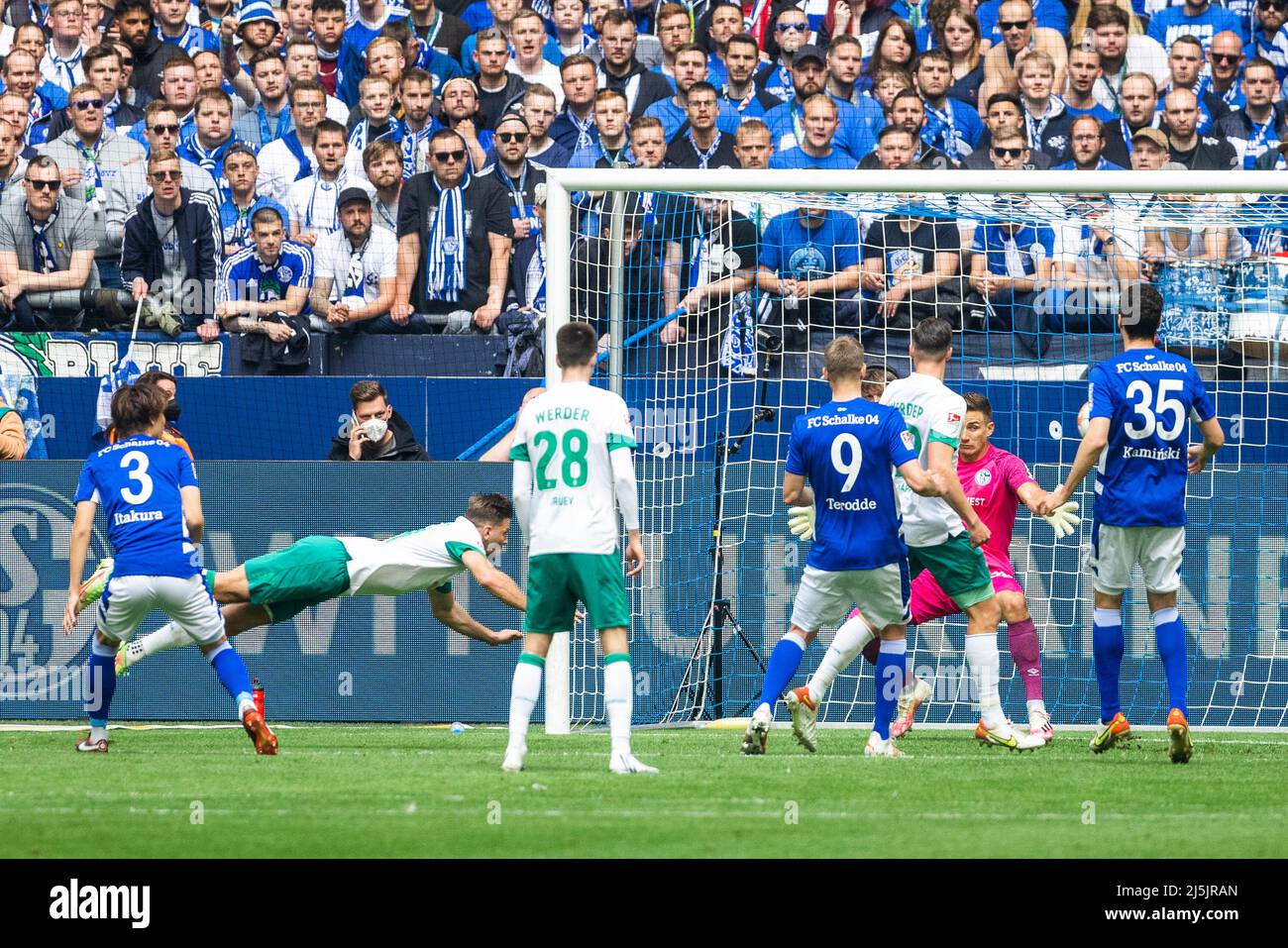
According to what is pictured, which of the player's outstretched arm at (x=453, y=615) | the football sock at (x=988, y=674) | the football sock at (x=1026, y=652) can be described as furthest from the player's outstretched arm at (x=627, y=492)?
the football sock at (x=1026, y=652)

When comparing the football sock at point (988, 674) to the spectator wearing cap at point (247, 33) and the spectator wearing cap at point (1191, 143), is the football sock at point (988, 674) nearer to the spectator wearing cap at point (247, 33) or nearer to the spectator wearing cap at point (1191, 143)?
the spectator wearing cap at point (1191, 143)

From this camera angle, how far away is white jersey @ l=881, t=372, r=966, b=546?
897 cm

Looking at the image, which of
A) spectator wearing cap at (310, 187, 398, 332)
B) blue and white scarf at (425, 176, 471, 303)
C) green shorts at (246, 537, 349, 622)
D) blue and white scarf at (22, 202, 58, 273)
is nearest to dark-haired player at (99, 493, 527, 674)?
green shorts at (246, 537, 349, 622)

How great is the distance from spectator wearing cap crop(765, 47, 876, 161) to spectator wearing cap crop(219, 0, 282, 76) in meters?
4.91

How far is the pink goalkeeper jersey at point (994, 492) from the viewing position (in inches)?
405

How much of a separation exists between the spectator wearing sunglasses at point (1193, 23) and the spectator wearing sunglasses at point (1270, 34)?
0.15 metres

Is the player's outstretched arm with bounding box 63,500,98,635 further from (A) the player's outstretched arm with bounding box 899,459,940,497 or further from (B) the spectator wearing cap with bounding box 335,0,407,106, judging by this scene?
(B) the spectator wearing cap with bounding box 335,0,407,106

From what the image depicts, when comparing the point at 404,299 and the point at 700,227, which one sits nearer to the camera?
the point at 700,227

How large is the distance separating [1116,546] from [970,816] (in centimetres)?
316

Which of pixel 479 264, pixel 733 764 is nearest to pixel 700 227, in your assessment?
pixel 479 264

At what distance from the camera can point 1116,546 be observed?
9.27 metres

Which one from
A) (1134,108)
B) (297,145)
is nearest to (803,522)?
(1134,108)

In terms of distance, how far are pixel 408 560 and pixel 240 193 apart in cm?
654

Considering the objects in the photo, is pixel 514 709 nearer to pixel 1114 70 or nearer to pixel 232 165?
pixel 232 165
